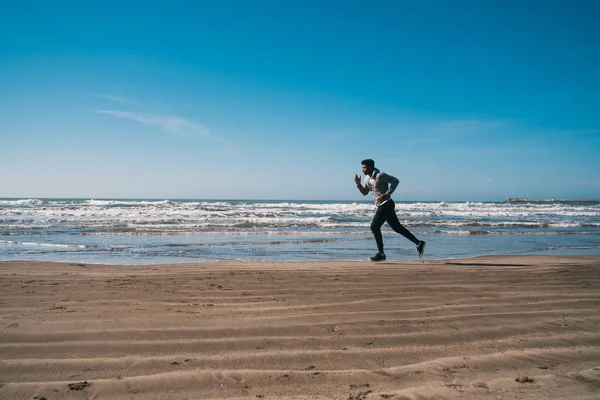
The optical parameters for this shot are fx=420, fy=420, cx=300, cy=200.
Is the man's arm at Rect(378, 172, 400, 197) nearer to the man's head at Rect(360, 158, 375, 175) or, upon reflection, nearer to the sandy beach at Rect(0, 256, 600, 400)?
the man's head at Rect(360, 158, 375, 175)

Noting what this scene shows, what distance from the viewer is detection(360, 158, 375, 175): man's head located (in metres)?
8.16

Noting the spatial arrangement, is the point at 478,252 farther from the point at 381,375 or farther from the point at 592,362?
the point at 381,375

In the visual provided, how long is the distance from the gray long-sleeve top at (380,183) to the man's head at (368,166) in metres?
0.10

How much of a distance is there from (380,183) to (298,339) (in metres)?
5.32

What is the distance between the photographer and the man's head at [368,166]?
8156 millimetres

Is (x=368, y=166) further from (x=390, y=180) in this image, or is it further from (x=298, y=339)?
(x=298, y=339)

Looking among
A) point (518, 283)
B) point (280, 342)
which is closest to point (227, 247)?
point (518, 283)

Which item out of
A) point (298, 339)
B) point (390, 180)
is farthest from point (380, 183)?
point (298, 339)

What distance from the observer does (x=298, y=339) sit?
3041mm

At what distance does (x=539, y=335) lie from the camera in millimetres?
3150

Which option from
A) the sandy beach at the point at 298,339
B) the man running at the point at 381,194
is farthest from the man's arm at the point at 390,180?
the sandy beach at the point at 298,339

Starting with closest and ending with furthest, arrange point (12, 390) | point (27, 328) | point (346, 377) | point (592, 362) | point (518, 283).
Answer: point (12, 390), point (346, 377), point (592, 362), point (27, 328), point (518, 283)

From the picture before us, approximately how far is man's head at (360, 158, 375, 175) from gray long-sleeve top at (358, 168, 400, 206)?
0.33ft

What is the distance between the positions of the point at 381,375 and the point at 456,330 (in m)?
1.16
